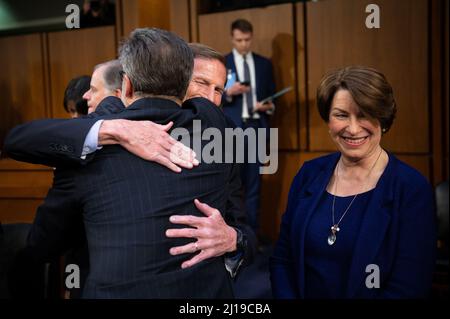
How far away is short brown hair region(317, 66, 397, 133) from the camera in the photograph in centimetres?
119

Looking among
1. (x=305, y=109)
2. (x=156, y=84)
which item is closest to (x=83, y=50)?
(x=156, y=84)

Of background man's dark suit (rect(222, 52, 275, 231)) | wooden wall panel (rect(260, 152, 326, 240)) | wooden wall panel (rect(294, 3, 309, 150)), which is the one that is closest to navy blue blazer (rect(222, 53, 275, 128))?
background man's dark suit (rect(222, 52, 275, 231))

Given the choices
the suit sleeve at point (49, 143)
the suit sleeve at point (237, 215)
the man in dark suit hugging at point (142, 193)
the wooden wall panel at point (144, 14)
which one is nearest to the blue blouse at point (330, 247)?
the suit sleeve at point (237, 215)

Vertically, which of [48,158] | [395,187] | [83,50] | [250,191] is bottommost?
[250,191]

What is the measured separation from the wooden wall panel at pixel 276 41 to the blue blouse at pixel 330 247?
7.13ft

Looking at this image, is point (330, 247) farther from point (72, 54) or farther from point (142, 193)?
point (72, 54)

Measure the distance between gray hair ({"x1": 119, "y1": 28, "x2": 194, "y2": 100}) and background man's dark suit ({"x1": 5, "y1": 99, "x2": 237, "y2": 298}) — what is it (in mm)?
37

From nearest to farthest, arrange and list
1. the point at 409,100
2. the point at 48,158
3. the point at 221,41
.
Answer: the point at 48,158, the point at 409,100, the point at 221,41

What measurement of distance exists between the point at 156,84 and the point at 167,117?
71mm

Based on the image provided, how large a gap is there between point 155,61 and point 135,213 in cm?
31

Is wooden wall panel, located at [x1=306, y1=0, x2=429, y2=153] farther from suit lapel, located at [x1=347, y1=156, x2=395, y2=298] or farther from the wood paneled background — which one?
suit lapel, located at [x1=347, y1=156, x2=395, y2=298]

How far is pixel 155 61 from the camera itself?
1026 millimetres
